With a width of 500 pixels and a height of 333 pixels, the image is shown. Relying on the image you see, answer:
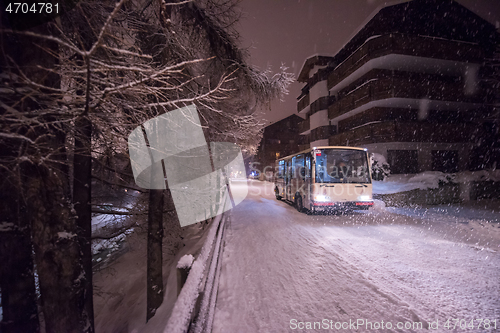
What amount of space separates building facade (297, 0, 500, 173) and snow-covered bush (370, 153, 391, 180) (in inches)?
83.0

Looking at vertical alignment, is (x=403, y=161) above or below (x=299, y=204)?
above

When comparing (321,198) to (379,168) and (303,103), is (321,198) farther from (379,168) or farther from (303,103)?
(303,103)

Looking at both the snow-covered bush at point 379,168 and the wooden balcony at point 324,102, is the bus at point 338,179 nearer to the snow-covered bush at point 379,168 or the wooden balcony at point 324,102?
the snow-covered bush at point 379,168

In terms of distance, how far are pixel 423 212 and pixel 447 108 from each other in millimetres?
16379

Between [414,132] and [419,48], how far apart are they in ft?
23.1

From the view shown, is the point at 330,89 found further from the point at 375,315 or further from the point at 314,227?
the point at 375,315

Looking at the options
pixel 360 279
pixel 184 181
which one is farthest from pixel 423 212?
pixel 184 181

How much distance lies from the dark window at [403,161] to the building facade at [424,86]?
91 millimetres

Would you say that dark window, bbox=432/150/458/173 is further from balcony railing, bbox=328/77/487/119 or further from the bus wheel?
the bus wheel

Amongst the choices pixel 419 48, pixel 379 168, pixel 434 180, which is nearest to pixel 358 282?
pixel 434 180

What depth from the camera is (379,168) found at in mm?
15258

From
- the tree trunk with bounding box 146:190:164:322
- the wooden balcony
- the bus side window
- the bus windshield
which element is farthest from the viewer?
the wooden balcony

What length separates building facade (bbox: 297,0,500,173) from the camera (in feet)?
55.7

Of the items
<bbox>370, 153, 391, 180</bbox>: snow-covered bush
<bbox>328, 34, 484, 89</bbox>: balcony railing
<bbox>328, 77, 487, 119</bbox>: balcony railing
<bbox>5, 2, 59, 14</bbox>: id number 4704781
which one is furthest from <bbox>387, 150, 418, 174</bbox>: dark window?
<bbox>5, 2, 59, 14</bbox>: id number 4704781
